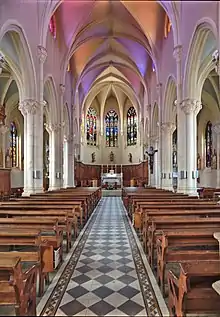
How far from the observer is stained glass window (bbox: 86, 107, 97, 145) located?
134 ft

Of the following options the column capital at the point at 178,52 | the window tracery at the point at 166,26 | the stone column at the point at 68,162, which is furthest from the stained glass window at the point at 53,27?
→ the stone column at the point at 68,162

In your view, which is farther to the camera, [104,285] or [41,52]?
[41,52]

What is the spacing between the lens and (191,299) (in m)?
3.12

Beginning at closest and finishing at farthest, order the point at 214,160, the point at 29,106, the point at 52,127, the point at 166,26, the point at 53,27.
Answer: the point at 29,106
the point at 53,27
the point at 166,26
the point at 52,127
the point at 214,160

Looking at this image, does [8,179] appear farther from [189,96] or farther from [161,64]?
[161,64]

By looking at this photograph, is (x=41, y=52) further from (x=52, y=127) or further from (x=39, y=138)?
(x=52, y=127)

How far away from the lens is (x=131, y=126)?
137 feet

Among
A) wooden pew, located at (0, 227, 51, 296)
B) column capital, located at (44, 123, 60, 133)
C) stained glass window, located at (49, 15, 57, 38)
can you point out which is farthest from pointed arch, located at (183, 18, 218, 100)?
wooden pew, located at (0, 227, 51, 296)

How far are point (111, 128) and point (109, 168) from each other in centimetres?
631

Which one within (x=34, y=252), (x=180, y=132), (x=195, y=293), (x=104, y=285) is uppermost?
(x=180, y=132)

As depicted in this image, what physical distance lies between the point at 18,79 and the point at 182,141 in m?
8.71

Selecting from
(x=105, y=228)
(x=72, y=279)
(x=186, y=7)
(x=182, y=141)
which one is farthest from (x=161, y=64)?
(x=72, y=279)

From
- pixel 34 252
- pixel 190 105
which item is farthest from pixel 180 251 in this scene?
pixel 190 105

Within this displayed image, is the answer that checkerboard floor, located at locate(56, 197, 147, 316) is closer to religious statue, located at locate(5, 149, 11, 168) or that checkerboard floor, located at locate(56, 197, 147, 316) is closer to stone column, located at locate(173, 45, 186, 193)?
stone column, located at locate(173, 45, 186, 193)
